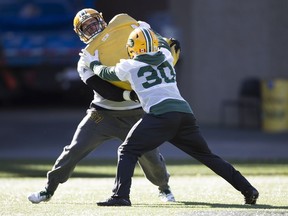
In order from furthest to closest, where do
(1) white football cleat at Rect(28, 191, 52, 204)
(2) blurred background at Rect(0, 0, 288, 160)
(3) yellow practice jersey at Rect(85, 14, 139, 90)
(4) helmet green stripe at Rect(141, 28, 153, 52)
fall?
1. (2) blurred background at Rect(0, 0, 288, 160)
2. (1) white football cleat at Rect(28, 191, 52, 204)
3. (3) yellow practice jersey at Rect(85, 14, 139, 90)
4. (4) helmet green stripe at Rect(141, 28, 153, 52)

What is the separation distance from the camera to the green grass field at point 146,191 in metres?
8.55

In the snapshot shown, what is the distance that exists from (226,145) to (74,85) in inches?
364

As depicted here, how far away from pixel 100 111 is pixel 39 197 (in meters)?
1.09

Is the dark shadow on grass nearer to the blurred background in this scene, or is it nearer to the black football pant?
the black football pant

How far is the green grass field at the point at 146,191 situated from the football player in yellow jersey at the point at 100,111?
1.17 ft

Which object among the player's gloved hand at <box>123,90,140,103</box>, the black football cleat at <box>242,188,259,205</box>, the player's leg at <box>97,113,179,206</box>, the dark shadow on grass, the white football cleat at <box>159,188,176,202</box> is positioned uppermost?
the player's gloved hand at <box>123,90,140,103</box>

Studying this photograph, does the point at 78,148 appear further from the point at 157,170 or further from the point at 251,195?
the point at 251,195

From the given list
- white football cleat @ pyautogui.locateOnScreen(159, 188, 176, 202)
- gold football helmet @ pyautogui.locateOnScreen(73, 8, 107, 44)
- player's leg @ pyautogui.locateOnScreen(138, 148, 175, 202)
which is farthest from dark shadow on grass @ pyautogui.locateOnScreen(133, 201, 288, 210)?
gold football helmet @ pyautogui.locateOnScreen(73, 8, 107, 44)

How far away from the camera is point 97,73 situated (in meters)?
8.90

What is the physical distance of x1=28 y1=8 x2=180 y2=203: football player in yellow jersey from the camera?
924 cm

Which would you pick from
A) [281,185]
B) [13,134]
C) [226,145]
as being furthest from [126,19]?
[13,134]

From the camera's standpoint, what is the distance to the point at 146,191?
34.8ft

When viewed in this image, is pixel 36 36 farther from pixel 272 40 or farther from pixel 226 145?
pixel 226 145

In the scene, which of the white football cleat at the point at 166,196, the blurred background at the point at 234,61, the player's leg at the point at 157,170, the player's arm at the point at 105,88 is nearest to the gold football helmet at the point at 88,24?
the player's arm at the point at 105,88
